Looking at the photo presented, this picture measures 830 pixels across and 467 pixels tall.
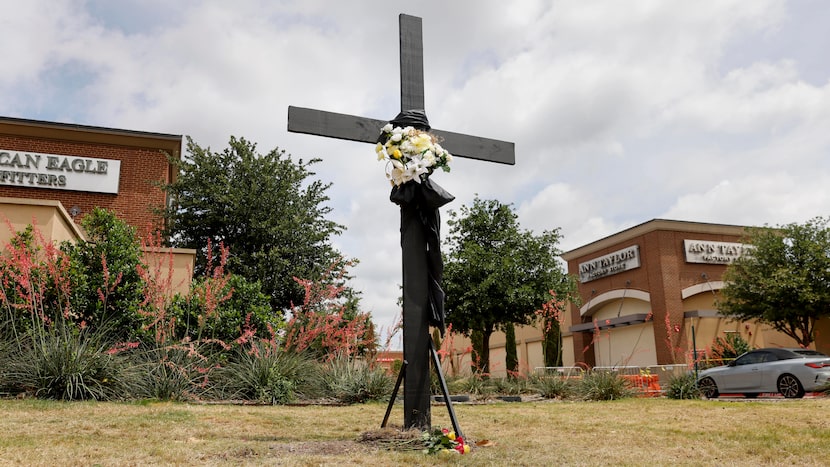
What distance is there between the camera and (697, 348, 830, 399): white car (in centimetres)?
1438

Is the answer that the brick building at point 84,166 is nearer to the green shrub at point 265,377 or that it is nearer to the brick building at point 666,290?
the green shrub at point 265,377

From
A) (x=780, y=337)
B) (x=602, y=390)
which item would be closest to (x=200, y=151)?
(x=602, y=390)

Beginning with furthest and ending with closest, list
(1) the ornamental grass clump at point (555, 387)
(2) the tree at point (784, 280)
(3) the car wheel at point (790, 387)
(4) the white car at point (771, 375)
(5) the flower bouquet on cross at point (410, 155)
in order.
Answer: (2) the tree at point (784, 280), (3) the car wheel at point (790, 387), (4) the white car at point (771, 375), (1) the ornamental grass clump at point (555, 387), (5) the flower bouquet on cross at point (410, 155)

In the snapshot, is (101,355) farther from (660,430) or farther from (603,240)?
(603,240)

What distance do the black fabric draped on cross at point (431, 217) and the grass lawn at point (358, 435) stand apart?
126cm

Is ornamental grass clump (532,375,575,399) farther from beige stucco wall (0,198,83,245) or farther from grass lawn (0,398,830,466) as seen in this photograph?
beige stucco wall (0,198,83,245)

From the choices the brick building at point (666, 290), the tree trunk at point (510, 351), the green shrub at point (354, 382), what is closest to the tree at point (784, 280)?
the brick building at point (666, 290)

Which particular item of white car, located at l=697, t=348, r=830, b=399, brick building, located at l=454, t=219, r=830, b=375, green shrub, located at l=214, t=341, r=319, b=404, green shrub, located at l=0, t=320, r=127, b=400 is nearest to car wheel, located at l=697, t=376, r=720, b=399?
white car, located at l=697, t=348, r=830, b=399

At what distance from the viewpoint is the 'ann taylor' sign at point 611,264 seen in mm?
33719

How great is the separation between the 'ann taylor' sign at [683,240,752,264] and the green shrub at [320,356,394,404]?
25921mm

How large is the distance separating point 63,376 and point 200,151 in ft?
52.5

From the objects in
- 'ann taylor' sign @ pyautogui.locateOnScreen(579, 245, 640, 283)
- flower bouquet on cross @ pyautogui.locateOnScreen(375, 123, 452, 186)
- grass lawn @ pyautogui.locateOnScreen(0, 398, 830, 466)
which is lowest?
grass lawn @ pyautogui.locateOnScreen(0, 398, 830, 466)

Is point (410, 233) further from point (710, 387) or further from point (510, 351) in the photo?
point (510, 351)

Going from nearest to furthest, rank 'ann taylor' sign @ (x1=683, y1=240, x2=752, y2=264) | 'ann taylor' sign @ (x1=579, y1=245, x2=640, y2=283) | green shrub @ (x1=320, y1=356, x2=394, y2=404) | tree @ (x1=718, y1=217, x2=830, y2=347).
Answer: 1. green shrub @ (x1=320, y1=356, x2=394, y2=404)
2. tree @ (x1=718, y1=217, x2=830, y2=347)
3. 'ann taylor' sign @ (x1=683, y1=240, x2=752, y2=264)
4. 'ann taylor' sign @ (x1=579, y1=245, x2=640, y2=283)
